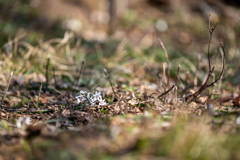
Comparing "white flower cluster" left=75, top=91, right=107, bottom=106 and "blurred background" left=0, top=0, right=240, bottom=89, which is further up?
"blurred background" left=0, top=0, right=240, bottom=89

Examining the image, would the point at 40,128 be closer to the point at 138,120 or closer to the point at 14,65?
the point at 138,120

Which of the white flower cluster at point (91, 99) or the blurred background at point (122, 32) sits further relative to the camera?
the blurred background at point (122, 32)

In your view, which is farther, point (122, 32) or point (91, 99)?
point (122, 32)

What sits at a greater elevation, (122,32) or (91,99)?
(122,32)

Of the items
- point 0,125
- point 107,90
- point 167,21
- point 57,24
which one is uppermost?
point 167,21

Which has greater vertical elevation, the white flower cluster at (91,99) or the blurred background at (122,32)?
the blurred background at (122,32)

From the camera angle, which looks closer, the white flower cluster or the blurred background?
the white flower cluster

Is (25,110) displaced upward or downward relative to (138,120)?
downward

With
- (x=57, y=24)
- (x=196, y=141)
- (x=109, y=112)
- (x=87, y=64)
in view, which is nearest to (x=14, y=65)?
(x=87, y=64)
